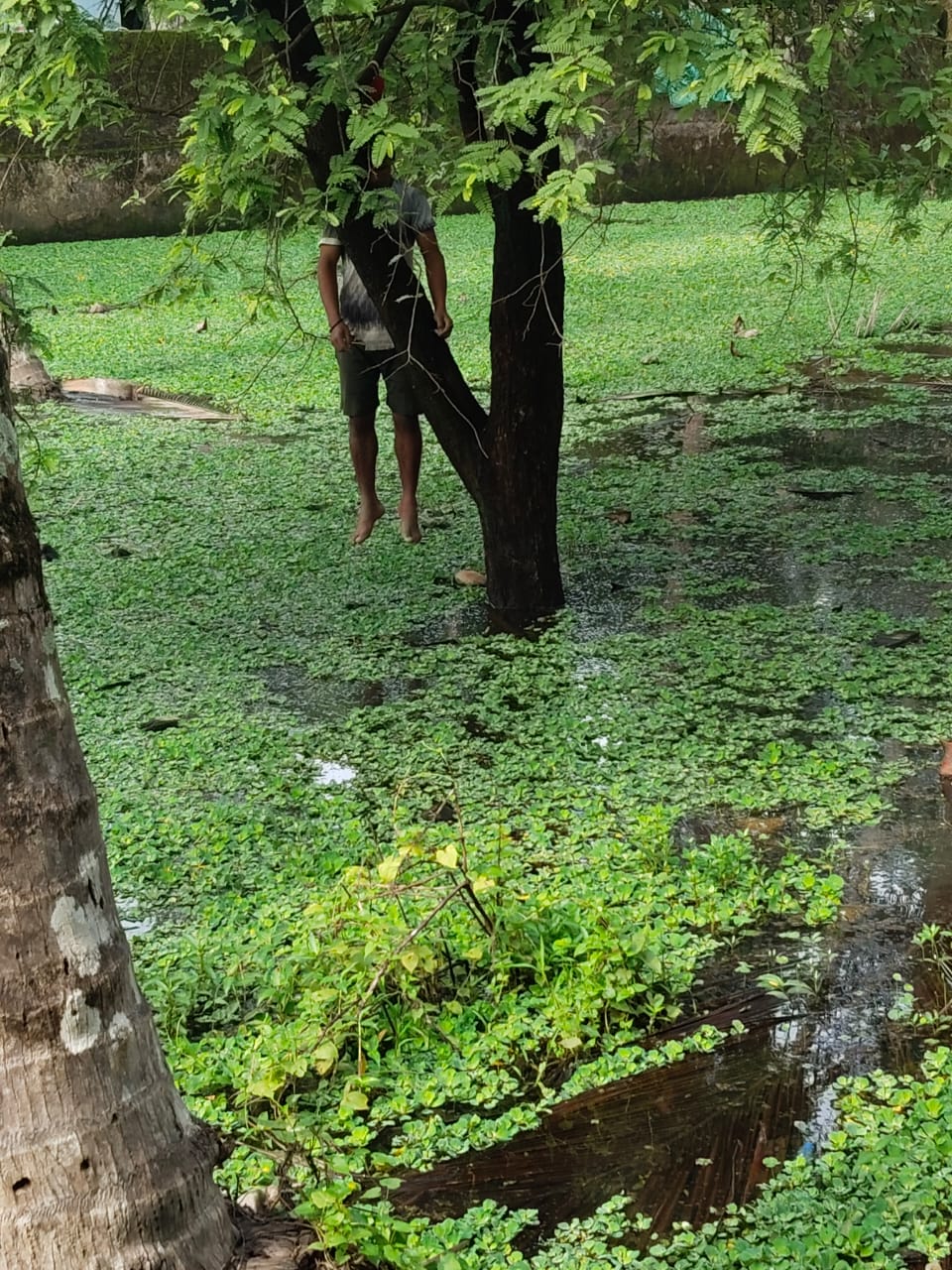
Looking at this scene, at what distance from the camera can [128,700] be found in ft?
16.2

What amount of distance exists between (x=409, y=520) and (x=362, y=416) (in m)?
0.48

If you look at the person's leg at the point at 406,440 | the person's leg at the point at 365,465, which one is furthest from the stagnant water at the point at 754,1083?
the person's leg at the point at 365,465

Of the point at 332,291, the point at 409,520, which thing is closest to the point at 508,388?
the point at 332,291

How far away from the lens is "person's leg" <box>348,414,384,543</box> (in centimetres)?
611

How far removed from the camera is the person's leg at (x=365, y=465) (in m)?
6.11

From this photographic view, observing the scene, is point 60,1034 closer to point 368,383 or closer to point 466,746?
point 466,746

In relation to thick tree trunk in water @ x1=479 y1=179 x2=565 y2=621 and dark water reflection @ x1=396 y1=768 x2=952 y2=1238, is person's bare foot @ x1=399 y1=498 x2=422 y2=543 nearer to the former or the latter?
thick tree trunk in water @ x1=479 y1=179 x2=565 y2=621

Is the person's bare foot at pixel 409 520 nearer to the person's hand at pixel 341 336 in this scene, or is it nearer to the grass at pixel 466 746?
the grass at pixel 466 746

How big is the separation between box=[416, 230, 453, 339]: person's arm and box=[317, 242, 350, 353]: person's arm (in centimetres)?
33

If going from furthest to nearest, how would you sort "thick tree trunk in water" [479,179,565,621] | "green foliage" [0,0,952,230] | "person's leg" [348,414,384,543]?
"person's leg" [348,414,384,543] < "thick tree trunk in water" [479,179,565,621] < "green foliage" [0,0,952,230]

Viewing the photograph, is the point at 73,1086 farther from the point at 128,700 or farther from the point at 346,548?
the point at 346,548

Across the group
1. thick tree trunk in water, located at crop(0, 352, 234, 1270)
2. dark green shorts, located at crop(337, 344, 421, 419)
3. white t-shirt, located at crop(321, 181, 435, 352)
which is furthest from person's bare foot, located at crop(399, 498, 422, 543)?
thick tree trunk in water, located at crop(0, 352, 234, 1270)

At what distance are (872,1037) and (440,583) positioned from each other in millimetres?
3300

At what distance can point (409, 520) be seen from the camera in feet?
20.5
